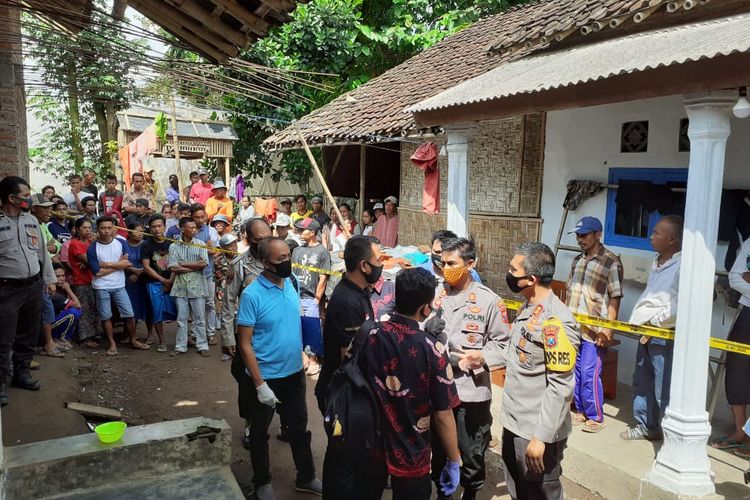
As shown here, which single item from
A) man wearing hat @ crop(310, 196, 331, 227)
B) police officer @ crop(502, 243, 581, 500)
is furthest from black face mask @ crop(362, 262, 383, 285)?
man wearing hat @ crop(310, 196, 331, 227)

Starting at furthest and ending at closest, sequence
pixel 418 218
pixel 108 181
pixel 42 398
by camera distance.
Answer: pixel 108 181 < pixel 418 218 < pixel 42 398

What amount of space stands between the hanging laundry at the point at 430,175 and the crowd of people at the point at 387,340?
6.48 feet

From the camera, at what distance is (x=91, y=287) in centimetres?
732

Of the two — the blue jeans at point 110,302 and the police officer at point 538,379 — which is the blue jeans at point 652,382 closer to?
the police officer at point 538,379

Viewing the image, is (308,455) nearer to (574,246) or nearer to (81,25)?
(81,25)

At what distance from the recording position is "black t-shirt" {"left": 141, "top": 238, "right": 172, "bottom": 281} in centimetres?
770

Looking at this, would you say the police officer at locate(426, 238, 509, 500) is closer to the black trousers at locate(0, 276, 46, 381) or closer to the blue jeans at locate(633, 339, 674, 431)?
the blue jeans at locate(633, 339, 674, 431)

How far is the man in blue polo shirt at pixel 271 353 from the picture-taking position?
3793 millimetres

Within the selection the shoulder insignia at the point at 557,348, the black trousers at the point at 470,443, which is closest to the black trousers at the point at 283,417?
the black trousers at the point at 470,443

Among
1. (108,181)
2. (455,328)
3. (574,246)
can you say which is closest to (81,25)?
(455,328)

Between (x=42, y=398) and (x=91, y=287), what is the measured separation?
2.10 m

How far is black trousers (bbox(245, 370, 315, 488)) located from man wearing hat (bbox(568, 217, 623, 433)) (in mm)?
2635

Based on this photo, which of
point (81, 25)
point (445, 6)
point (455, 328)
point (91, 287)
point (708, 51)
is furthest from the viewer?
point (445, 6)

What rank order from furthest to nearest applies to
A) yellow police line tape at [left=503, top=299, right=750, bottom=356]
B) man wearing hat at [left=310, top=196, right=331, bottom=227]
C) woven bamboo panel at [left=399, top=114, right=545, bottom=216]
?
man wearing hat at [left=310, top=196, right=331, bottom=227] < woven bamboo panel at [left=399, top=114, right=545, bottom=216] < yellow police line tape at [left=503, top=299, right=750, bottom=356]
